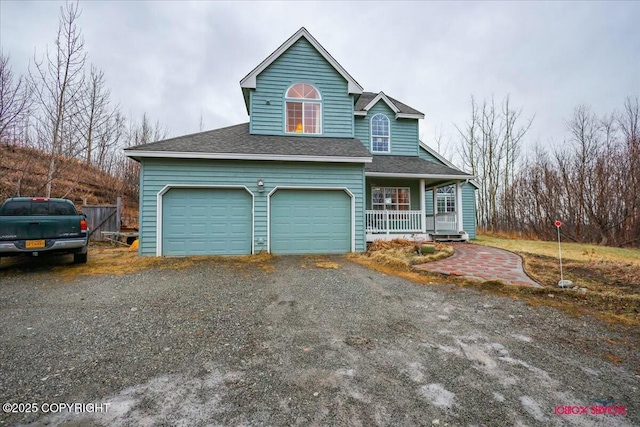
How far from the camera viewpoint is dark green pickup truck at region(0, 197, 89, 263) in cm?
578

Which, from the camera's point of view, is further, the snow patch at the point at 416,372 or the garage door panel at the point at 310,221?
the garage door panel at the point at 310,221

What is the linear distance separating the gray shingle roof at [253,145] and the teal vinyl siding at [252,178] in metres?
0.38

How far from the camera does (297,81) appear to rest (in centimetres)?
1026

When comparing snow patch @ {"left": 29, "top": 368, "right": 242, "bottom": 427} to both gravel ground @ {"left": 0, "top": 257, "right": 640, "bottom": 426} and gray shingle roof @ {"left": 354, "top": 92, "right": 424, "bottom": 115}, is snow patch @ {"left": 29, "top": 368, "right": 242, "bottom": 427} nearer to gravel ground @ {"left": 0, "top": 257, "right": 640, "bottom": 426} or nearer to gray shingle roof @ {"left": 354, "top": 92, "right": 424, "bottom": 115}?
gravel ground @ {"left": 0, "top": 257, "right": 640, "bottom": 426}

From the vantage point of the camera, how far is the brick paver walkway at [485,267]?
5.83 metres

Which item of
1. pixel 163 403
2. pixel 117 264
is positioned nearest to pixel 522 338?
pixel 163 403

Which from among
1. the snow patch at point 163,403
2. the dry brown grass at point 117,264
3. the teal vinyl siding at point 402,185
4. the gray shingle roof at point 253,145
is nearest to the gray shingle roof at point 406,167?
the teal vinyl siding at point 402,185

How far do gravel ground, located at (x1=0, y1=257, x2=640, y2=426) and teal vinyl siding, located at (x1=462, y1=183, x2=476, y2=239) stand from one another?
1099cm

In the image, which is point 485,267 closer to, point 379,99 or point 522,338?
point 522,338

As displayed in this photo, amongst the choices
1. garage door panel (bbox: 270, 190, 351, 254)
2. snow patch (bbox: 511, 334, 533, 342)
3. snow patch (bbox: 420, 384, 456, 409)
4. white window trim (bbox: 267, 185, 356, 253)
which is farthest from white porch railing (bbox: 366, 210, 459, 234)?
snow patch (bbox: 420, 384, 456, 409)

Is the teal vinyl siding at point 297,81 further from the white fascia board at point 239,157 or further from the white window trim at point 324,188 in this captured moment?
the white window trim at point 324,188

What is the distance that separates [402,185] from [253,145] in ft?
24.2

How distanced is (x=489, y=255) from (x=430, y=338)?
698 cm

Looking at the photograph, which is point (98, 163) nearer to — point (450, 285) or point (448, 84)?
point (450, 285)
